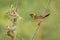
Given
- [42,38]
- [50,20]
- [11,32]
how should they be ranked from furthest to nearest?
[50,20] → [42,38] → [11,32]

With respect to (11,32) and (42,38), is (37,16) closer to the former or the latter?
(11,32)

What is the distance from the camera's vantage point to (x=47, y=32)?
3682 mm

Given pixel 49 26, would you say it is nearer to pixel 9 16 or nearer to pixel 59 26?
pixel 59 26

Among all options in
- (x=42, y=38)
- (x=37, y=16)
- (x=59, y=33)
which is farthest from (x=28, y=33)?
(x=37, y=16)

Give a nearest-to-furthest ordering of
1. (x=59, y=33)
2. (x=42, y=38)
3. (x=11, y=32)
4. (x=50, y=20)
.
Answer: (x=11, y=32), (x=42, y=38), (x=59, y=33), (x=50, y=20)

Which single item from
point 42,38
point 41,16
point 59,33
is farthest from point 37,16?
point 59,33

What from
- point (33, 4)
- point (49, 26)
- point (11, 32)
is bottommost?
point (11, 32)

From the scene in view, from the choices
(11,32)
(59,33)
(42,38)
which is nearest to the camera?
(11,32)

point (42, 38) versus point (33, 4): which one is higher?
point (33, 4)

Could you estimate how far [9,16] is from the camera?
1277 mm

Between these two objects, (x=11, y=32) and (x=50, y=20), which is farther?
(x=50, y=20)

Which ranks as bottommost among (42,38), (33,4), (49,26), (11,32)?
(11,32)

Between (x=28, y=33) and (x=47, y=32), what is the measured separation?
300 mm

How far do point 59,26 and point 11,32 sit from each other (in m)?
2.49
